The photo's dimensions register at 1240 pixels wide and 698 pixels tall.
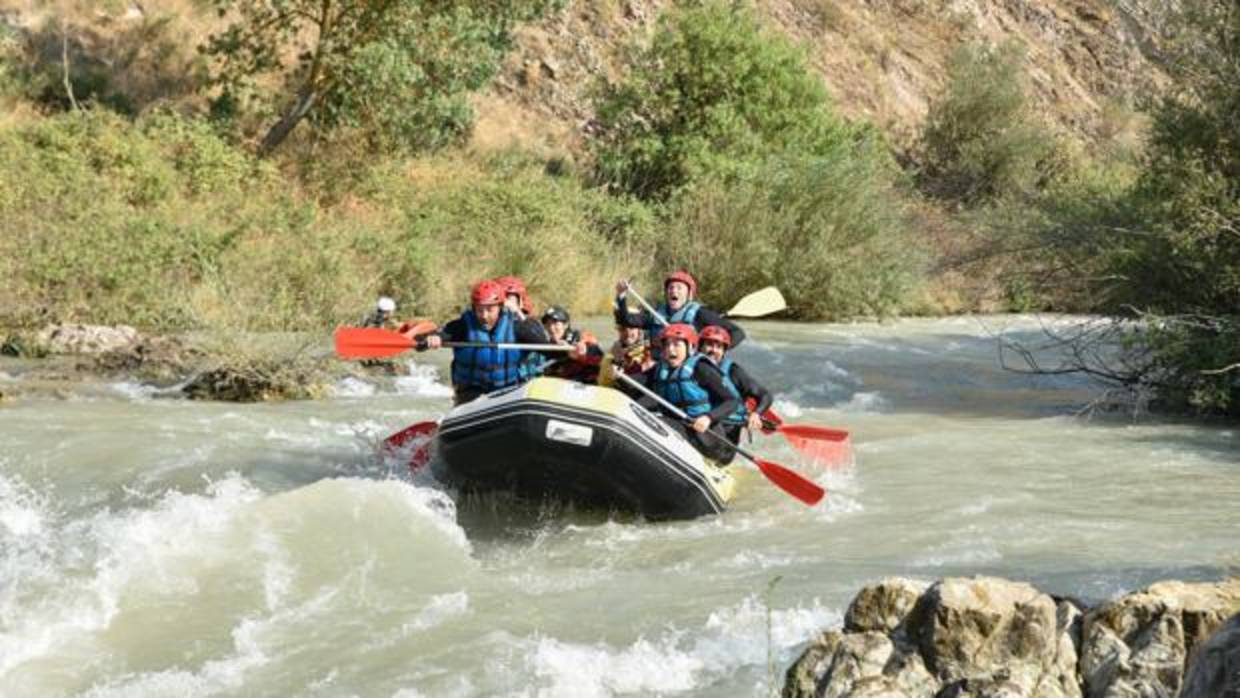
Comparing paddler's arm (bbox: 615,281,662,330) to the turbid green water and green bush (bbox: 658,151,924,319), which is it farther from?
green bush (bbox: 658,151,924,319)

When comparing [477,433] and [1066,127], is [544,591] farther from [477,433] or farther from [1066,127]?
[1066,127]

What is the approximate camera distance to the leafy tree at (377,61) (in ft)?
58.8

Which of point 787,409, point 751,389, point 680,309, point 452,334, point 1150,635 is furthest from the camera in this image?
point 787,409

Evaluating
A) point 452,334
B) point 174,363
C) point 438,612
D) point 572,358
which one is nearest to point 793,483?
point 572,358

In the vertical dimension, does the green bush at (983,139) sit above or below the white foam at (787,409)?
above

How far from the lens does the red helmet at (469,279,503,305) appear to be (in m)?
7.97

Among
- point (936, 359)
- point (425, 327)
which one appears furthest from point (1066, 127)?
point (425, 327)

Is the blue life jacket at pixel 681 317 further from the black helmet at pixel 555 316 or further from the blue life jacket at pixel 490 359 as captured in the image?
the blue life jacket at pixel 490 359

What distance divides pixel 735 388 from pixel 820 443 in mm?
783

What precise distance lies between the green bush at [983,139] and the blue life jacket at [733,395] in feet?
67.7

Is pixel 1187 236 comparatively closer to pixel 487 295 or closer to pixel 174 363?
pixel 487 295

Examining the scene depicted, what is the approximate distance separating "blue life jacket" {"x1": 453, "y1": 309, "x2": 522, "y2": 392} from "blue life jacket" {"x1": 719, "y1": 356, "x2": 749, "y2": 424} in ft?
3.70

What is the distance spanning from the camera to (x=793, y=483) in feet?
24.7

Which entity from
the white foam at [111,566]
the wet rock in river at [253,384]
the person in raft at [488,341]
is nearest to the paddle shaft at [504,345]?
the person in raft at [488,341]
